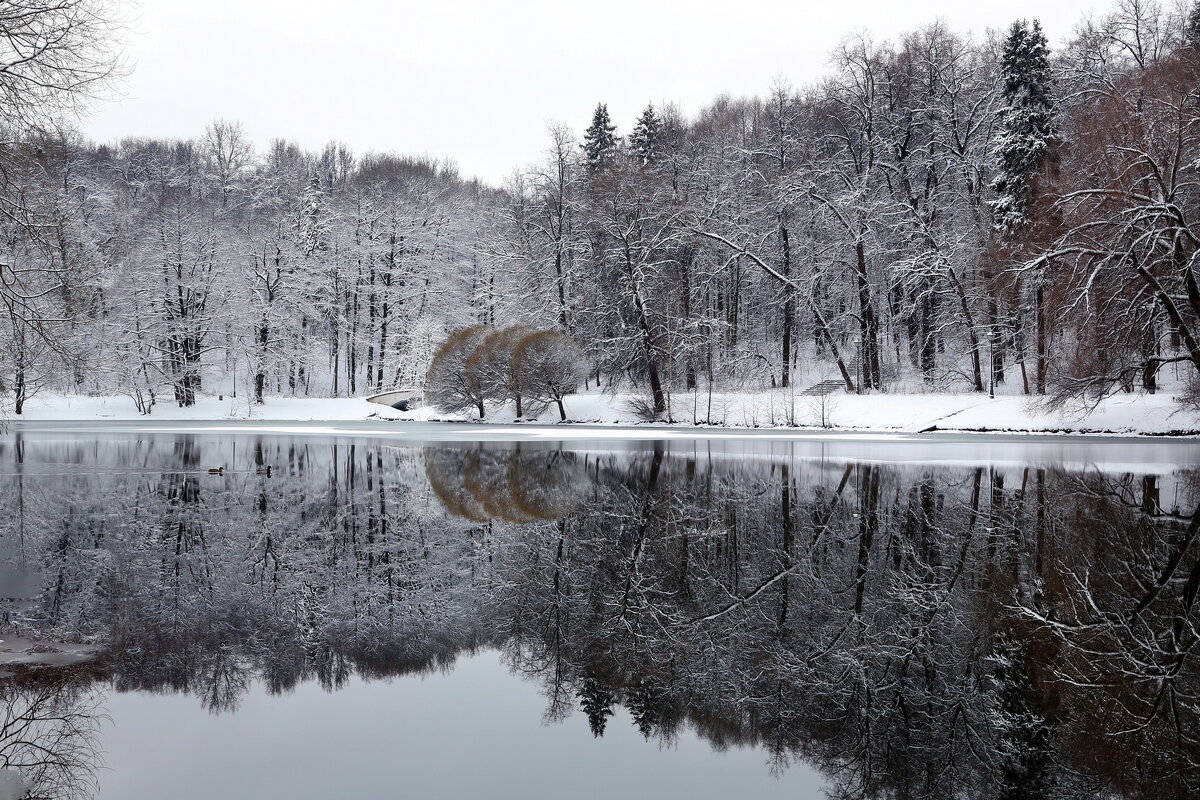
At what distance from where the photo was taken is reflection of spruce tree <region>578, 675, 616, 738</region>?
529cm

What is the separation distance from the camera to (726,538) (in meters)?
11.1

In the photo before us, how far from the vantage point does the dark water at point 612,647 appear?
15.3 ft

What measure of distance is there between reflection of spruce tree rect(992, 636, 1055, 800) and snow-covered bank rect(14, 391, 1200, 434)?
2725cm

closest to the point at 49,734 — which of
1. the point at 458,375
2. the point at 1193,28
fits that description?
the point at 458,375

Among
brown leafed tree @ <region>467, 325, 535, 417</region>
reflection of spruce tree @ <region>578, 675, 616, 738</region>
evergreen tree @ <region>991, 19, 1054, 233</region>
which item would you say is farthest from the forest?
reflection of spruce tree @ <region>578, 675, 616, 738</region>

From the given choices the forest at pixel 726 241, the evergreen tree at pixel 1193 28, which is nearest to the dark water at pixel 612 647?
the forest at pixel 726 241

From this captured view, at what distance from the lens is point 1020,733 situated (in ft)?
16.3

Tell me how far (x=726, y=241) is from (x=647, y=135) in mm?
15944

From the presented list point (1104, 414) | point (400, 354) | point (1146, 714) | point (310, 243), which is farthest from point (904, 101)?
point (1146, 714)

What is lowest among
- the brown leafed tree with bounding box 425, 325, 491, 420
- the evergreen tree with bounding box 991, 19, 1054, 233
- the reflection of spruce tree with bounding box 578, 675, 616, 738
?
the reflection of spruce tree with bounding box 578, 675, 616, 738

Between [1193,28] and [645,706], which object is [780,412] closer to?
[1193,28]

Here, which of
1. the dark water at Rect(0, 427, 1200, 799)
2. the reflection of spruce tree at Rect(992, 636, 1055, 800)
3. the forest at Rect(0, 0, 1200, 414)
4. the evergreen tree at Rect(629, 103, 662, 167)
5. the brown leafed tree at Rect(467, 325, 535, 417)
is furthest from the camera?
the evergreen tree at Rect(629, 103, 662, 167)

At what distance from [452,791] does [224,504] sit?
37.7 feet

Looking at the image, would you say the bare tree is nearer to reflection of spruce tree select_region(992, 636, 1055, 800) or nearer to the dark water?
the dark water
